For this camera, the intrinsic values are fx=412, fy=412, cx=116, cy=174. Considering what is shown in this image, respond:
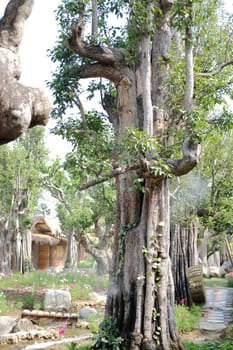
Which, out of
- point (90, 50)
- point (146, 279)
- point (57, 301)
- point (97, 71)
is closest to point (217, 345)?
point (146, 279)

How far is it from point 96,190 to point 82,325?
32.1 ft

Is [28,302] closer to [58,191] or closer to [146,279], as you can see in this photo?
[58,191]

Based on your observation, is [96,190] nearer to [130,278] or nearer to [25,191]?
[25,191]

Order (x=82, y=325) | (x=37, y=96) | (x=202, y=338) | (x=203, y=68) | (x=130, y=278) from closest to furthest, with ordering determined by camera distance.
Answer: (x=37, y=96), (x=130, y=278), (x=202, y=338), (x=203, y=68), (x=82, y=325)

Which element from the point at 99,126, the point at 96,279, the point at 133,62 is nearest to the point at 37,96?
the point at 133,62

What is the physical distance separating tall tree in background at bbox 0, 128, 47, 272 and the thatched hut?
238 inches

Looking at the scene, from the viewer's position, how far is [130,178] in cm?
784

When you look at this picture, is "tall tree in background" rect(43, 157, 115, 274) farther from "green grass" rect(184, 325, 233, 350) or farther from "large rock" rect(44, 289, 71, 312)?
"green grass" rect(184, 325, 233, 350)

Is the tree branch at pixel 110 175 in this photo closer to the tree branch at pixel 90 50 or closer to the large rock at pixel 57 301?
the tree branch at pixel 90 50

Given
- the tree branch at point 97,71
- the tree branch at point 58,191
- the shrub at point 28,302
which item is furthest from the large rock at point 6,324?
the tree branch at point 58,191

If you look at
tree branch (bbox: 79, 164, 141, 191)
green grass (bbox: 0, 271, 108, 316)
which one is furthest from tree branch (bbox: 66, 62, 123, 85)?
green grass (bbox: 0, 271, 108, 316)

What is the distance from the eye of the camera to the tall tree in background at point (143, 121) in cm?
677

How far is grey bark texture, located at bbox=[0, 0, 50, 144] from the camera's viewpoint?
191 cm

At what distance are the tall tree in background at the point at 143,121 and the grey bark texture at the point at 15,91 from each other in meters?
4.04
